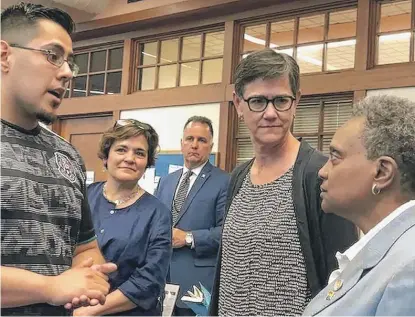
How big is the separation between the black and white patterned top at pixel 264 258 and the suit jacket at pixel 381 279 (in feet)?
1.01

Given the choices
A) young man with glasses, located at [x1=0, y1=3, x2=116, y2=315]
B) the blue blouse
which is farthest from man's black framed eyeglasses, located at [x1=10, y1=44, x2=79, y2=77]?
the blue blouse

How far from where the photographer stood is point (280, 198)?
62.2 inches

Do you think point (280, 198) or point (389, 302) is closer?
point (389, 302)

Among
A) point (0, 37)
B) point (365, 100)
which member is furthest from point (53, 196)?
point (365, 100)

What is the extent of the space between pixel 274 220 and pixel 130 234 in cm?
62

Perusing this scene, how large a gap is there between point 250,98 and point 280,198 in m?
0.30

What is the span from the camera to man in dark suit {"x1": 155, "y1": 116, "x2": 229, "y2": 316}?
2.83 m

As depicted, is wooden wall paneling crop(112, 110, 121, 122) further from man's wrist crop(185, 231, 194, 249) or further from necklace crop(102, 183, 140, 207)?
necklace crop(102, 183, 140, 207)

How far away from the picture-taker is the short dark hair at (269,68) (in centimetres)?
161

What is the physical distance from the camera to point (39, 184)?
1299 mm

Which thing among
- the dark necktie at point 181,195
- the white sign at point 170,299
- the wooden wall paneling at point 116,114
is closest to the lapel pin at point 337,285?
the white sign at point 170,299

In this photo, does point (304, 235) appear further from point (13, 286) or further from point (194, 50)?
point (194, 50)

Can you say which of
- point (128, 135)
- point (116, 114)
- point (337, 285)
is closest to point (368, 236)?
point (337, 285)

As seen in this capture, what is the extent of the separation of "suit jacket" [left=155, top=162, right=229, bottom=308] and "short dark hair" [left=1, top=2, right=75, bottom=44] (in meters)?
1.57
